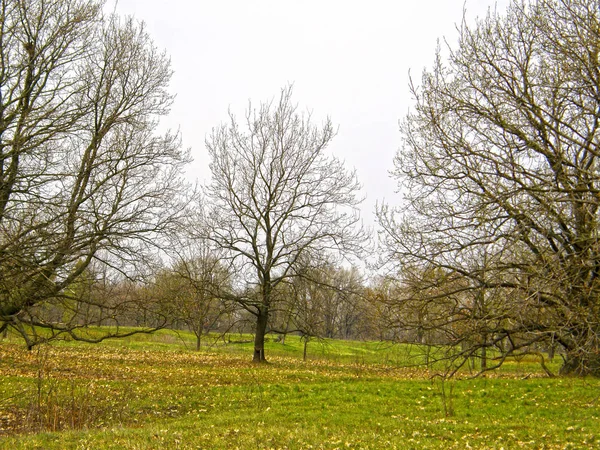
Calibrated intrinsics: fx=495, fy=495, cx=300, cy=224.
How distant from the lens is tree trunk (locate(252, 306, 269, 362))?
21608 mm

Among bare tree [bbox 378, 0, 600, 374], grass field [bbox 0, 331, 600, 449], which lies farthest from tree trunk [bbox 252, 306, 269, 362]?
bare tree [bbox 378, 0, 600, 374]

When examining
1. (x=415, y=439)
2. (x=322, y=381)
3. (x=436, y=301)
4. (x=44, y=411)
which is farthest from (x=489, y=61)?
(x=322, y=381)

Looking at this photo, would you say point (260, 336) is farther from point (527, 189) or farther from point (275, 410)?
point (527, 189)

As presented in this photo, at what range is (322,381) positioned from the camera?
52.6 ft

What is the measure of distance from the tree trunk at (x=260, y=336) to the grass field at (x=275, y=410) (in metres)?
4.34

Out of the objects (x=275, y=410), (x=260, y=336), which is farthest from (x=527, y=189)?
(x=260, y=336)

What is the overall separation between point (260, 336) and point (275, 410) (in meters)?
10.9

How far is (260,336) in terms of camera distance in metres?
21.8

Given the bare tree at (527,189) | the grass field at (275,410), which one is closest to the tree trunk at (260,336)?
the grass field at (275,410)

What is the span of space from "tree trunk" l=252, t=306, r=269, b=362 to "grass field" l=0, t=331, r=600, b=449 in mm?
4340

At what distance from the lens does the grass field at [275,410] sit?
25.5ft

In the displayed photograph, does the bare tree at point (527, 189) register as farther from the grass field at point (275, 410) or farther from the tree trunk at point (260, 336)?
the tree trunk at point (260, 336)

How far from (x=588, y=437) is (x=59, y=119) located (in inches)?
411

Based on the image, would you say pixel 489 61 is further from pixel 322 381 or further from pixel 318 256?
pixel 318 256
